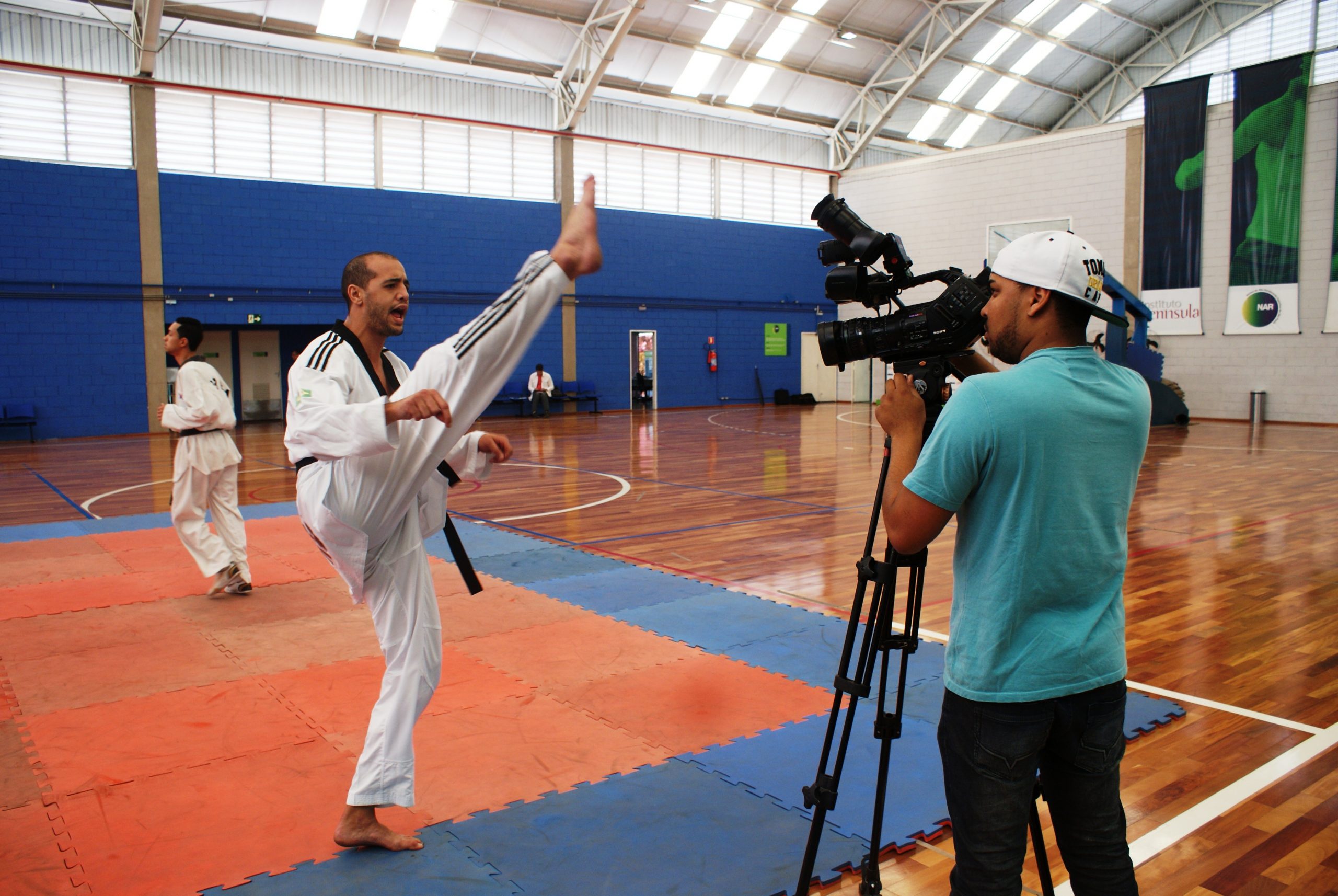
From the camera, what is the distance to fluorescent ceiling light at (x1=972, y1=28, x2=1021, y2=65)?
2391cm

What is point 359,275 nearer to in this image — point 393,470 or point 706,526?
point 393,470

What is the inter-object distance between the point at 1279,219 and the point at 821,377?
12497 mm

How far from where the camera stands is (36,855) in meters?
2.75

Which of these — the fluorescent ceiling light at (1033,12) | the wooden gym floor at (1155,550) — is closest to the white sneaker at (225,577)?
the wooden gym floor at (1155,550)

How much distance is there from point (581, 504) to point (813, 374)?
1924 centimetres

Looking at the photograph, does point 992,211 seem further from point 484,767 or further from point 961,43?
point 484,767

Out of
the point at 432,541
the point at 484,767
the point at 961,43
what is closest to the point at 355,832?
the point at 484,767

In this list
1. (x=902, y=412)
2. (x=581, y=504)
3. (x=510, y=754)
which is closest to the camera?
(x=902, y=412)

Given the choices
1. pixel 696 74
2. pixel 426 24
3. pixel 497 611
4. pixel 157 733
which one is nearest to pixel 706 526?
pixel 497 611

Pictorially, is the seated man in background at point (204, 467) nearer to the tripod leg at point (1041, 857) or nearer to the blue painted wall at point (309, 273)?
the tripod leg at point (1041, 857)

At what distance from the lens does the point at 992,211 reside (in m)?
23.2

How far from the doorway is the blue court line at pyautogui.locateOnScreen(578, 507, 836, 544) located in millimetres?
15495

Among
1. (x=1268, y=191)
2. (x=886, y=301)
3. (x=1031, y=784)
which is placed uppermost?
(x=1268, y=191)

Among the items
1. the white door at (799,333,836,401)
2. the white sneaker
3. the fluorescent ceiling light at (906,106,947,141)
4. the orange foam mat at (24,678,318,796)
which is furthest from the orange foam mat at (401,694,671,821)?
the fluorescent ceiling light at (906,106,947,141)
